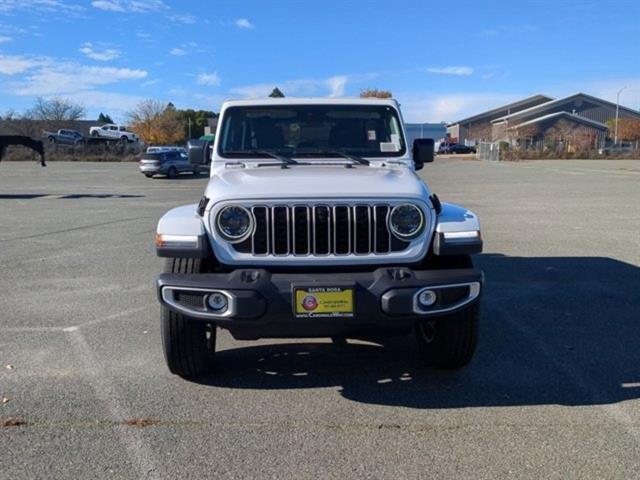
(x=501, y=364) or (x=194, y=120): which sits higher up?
(x=194, y=120)

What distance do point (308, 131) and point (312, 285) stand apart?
7.13 feet

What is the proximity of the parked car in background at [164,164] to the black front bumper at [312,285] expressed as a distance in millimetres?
29660

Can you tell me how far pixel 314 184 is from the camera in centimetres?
429

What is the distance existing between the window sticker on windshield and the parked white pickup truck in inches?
36.5

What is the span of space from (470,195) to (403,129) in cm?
1576

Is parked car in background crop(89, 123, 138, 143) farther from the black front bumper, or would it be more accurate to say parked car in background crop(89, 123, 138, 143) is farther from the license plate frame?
the license plate frame

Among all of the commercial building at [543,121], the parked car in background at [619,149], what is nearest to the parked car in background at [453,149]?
the commercial building at [543,121]

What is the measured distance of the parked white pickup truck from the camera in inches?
151

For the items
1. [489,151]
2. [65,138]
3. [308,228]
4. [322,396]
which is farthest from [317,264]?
[65,138]

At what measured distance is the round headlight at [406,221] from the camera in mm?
4156

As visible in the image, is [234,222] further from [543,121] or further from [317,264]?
[543,121]

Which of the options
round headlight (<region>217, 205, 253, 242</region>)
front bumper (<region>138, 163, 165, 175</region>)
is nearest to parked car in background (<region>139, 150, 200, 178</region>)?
front bumper (<region>138, 163, 165, 175</region>)

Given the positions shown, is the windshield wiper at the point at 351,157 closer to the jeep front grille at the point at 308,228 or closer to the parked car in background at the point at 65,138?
the jeep front grille at the point at 308,228

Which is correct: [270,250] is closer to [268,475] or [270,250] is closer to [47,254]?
[268,475]
